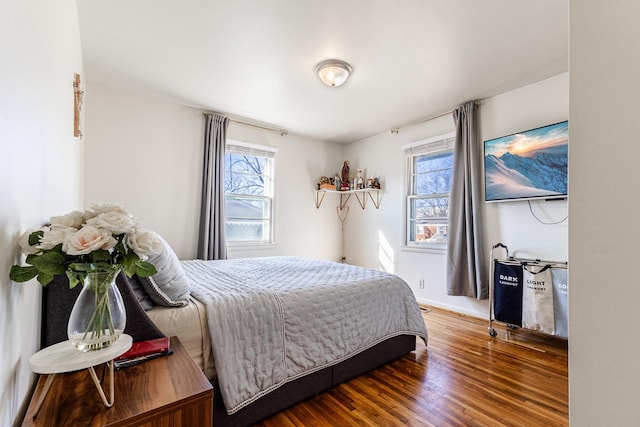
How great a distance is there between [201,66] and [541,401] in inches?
141

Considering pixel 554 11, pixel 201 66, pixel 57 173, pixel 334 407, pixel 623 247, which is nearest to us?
pixel 623 247

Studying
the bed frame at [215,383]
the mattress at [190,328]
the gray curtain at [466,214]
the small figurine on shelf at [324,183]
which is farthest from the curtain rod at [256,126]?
the mattress at [190,328]

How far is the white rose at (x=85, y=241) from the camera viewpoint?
0.70 metres

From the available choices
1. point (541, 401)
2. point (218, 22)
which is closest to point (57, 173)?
point (218, 22)

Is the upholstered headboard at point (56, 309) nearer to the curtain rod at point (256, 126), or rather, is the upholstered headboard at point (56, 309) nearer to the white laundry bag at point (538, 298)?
the curtain rod at point (256, 126)

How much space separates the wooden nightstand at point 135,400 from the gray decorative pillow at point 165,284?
455mm

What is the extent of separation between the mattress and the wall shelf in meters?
3.42

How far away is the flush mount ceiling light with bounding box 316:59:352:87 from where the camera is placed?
2.49 m

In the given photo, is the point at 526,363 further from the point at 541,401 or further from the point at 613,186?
the point at 613,186

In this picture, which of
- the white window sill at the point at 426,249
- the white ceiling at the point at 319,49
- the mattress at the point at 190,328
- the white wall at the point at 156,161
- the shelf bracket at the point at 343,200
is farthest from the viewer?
the shelf bracket at the point at 343,200

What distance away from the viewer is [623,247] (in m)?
0.52

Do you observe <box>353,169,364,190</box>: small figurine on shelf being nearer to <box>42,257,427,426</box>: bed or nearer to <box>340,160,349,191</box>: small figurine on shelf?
<box>340,160,349,191</box>: small figurine on shelf

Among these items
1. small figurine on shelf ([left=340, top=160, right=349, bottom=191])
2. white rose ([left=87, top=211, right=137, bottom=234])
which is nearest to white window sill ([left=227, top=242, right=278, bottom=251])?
small figurine on shelf ([left=340, top=160, right=349, bottom=191])

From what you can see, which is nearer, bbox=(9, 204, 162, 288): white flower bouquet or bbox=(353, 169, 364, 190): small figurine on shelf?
bbox=(9, 204, 162, 288): white flower bouquet
